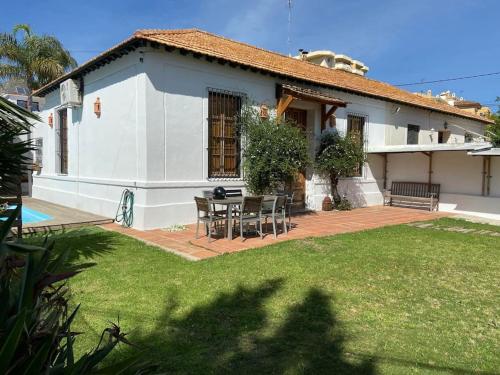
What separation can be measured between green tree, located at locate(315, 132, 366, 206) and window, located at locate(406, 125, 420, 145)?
5.35 metres

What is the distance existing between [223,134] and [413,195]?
8819 millimetres

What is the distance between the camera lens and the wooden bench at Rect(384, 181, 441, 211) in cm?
1458

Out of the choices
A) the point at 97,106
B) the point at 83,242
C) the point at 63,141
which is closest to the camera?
the point at 83,242

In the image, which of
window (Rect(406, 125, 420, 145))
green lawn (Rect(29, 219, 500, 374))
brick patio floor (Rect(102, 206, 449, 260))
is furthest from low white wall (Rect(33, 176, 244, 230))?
window (Rect(406, 125, 420, 145))

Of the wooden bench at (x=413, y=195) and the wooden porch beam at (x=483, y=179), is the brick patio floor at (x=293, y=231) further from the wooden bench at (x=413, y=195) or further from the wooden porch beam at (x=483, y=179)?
the wooden porch beam at (x=483, y=179)

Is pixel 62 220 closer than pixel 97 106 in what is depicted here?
Yes

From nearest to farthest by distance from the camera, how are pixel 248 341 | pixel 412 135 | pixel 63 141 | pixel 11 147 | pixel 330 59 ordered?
pixel 248 341, pixel 11 147, pixel 63 141, pixel 412 135, pixel 330 59

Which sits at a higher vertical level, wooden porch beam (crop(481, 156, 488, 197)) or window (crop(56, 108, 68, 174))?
window (crop(56, 108, 68, 174))

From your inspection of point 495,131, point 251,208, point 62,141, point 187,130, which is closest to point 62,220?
point 187,130

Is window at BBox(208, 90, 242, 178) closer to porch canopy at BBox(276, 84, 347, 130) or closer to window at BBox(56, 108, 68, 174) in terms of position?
porch canopy at BBox(276, 84, 347, 130)

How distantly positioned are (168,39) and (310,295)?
24.0 ft

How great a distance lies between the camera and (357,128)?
15078 millimetres

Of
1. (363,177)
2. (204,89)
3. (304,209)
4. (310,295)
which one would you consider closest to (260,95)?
(204,89)

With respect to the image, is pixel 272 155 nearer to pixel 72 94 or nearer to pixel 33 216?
pixel 72 94
